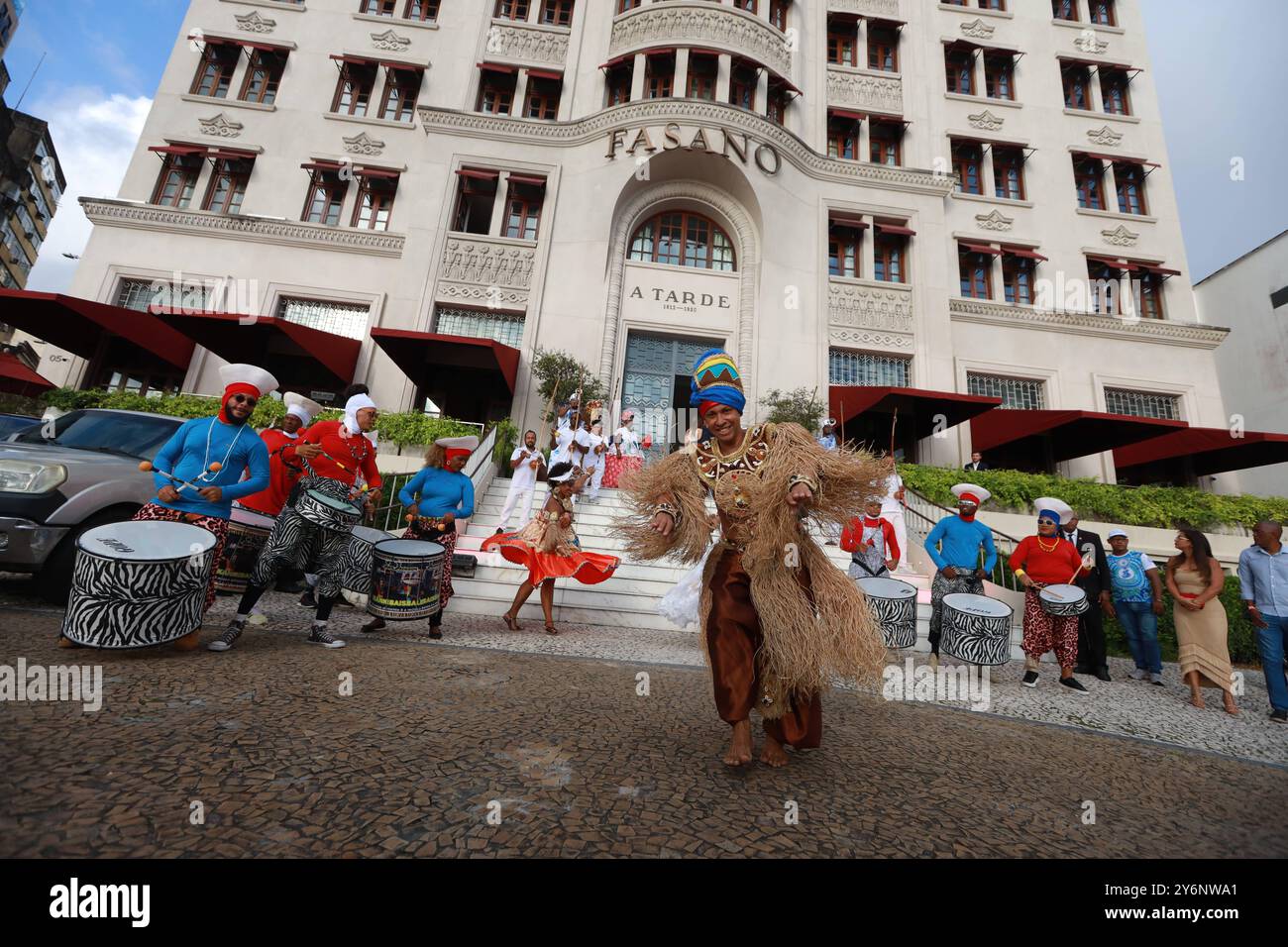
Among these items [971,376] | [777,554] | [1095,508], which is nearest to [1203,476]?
[971,376]

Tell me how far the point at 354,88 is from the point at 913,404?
2230 cm

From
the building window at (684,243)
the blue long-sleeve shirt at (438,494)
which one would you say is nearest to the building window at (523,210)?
the building window at (684,243)

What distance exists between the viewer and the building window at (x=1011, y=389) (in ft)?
58.0

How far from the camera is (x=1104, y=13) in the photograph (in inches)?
854

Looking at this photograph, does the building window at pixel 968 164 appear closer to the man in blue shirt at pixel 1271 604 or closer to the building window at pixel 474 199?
the building window at pixel 474 199

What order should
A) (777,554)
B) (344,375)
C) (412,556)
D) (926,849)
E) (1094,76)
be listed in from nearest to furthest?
1. (926,849)
2. (777,554)
3. (412,556)
4. (344,375)
5. (1094,76)

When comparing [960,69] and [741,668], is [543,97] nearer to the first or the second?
[960,69]

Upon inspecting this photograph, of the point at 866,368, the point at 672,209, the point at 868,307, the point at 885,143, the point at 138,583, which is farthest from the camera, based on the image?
the point at 885,143

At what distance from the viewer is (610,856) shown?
5.93 feet

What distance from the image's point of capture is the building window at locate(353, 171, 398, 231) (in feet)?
59.6

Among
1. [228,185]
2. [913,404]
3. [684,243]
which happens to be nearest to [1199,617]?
[913,404]
